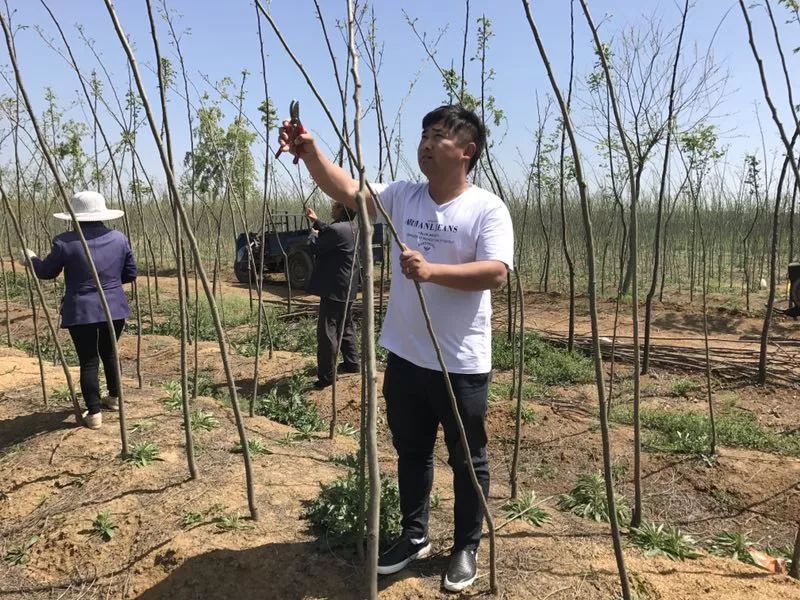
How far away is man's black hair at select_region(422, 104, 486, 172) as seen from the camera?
161 centimetres

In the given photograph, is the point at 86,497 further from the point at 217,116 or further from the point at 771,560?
the point at 217,116

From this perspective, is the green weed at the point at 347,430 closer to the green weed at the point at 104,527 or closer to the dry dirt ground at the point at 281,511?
the dry dirt ground at the point at 281,511

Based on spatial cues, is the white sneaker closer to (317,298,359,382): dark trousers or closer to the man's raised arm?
(317,298,359,382): dark trousers

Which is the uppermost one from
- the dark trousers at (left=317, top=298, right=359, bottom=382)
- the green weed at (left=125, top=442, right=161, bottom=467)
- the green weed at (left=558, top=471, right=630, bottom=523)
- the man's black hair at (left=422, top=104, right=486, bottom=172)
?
the man's black hair at (left=422, top=104, right=486, bottom=172)

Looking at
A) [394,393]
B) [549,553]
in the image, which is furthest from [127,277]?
[549,553]

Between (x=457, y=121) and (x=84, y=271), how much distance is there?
6.94 feet

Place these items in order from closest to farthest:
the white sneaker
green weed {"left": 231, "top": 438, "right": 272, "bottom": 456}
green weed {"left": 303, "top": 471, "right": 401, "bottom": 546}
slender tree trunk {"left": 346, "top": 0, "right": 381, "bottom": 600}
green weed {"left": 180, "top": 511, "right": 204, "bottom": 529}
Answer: slender tree trunk {"left": 346, "top": 0, "right": 381, "bottom": 600}
green weed {"left": 303, "top": 471, "right": 401, "bottom": 546}
green weed {"left": 180, "top": 511, "right": 204, "bottom": 529}
green weed {"left": 231, "top": 438, "right": 272, "bottom": 456}
the white sneaker

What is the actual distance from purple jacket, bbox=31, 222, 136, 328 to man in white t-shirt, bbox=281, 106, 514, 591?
Answer: 5.66 ft

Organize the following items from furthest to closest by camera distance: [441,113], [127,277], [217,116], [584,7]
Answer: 1. [217,116]
2. [127,277]
3. [441,113]
4. [584,7]

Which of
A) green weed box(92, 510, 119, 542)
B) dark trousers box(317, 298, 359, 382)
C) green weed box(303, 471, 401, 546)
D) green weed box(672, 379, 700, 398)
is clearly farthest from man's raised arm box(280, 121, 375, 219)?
green weed box(672, 379, 700, 398)

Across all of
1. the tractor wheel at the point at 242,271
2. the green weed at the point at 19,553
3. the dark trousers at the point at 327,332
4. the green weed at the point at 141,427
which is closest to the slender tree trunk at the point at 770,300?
the dark trousers at the point at 327,332

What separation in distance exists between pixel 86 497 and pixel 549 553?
1.74 meters

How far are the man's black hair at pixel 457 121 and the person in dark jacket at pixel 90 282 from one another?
185 centimetres

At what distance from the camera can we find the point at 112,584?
6.17 ft
